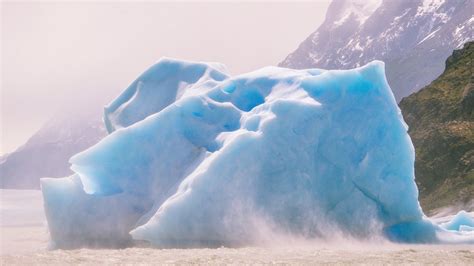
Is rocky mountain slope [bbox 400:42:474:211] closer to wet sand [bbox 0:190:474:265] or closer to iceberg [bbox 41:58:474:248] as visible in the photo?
iceberg [bbox 41:58:474:248]

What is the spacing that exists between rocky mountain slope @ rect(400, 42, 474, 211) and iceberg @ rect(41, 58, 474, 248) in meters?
31.0

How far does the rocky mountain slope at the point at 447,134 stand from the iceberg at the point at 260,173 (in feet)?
102

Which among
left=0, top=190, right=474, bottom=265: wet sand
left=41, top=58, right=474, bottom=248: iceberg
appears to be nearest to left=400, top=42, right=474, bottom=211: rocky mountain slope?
left=41, top=58, right=474, bottom=248: iceberg

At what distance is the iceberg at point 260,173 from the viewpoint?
1744 centimetres

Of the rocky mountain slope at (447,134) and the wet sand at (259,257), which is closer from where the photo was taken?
the wet sand at (259,257)

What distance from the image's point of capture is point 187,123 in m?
20.1

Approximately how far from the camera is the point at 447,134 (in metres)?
61.0

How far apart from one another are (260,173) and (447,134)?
46.8 metres

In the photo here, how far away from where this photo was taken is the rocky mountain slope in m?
54.0

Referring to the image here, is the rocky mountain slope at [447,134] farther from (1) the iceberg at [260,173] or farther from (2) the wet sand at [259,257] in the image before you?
(2) the wet sand at [259,257]

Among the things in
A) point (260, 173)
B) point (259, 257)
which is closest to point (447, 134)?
point (260, 173)

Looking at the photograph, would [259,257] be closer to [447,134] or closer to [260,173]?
[260,173]

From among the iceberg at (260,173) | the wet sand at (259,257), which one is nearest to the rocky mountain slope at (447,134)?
the iceberg at (260,173)

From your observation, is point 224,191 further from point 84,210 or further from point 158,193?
point 84,210
